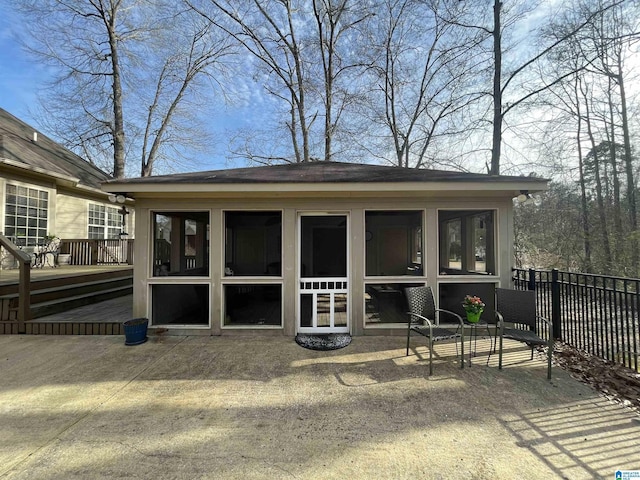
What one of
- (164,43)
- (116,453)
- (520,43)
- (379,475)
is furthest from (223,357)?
(164,43)

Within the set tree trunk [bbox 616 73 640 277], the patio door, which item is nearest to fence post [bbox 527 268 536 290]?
the patio door

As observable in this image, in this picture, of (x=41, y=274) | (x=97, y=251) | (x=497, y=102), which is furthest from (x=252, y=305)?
(x=497, y=102)

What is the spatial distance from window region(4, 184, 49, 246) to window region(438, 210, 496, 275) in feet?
34.8

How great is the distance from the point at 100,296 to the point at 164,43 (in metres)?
13.6

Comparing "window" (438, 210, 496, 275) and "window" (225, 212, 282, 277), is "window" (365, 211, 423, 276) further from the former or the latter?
"window" (225, 212, 282, 277)

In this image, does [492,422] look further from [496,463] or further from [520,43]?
[520,43]

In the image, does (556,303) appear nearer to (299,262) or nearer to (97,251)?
(299,262)

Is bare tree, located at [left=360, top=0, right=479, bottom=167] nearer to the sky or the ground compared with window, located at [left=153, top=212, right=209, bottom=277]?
nearer to the sky

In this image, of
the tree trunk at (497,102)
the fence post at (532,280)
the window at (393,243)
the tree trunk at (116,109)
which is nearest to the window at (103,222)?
the tree trunk at (116,109)

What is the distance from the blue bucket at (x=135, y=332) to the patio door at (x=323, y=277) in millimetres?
2396

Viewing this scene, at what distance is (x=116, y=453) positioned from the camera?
6.75 feet

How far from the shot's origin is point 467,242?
17.5 feet

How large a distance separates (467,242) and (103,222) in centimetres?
1263

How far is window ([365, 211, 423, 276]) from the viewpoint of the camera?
4.86m
